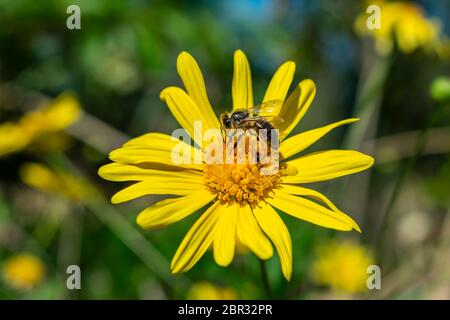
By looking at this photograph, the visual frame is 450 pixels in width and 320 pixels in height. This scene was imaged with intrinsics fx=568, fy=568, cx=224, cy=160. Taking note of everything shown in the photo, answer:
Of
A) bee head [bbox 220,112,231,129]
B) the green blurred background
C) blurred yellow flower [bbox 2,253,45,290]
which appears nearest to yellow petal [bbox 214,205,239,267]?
bee head [bbox 220,112,231,129]

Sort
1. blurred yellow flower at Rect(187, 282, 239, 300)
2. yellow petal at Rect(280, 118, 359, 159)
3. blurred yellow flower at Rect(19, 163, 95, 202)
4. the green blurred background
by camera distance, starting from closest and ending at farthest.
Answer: yellow petal at Rect(280, 118, 359, 159) < blurred yellow flower at Rect(187, 282, 239, 300) < blurred yellow flower at Rect(19, 163, 95, 202) < the green blurred background

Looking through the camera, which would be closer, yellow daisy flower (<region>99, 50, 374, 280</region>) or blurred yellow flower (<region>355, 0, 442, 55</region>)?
yellow daisy flower (<region>99, 50, 374, 280</region>)

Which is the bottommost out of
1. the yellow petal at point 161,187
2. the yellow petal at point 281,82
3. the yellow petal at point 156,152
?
the yellow petal at point 161,187

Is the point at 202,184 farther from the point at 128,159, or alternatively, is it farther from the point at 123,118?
the point at 123,118

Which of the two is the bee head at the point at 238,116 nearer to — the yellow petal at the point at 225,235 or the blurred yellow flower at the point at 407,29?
the yellow petal at the point at 225,235

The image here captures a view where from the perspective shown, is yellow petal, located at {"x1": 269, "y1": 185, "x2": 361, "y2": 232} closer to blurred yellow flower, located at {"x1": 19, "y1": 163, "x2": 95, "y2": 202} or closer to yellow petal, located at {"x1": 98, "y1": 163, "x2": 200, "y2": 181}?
yellow petal, located at {"x1": 98, "y1": 163, "x2": 200, "y2": 181}

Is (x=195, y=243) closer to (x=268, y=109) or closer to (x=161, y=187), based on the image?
(x=161, y=187)

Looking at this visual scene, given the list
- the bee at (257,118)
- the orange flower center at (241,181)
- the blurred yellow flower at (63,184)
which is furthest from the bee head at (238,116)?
the blurred yellow flower at (63,184)

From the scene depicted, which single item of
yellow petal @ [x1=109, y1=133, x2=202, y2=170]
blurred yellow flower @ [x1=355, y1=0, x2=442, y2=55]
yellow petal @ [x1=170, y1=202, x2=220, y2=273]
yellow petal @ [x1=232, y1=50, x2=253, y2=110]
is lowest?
yellow petal @ [x1=170, y1=202, x2=220, y2=273]
